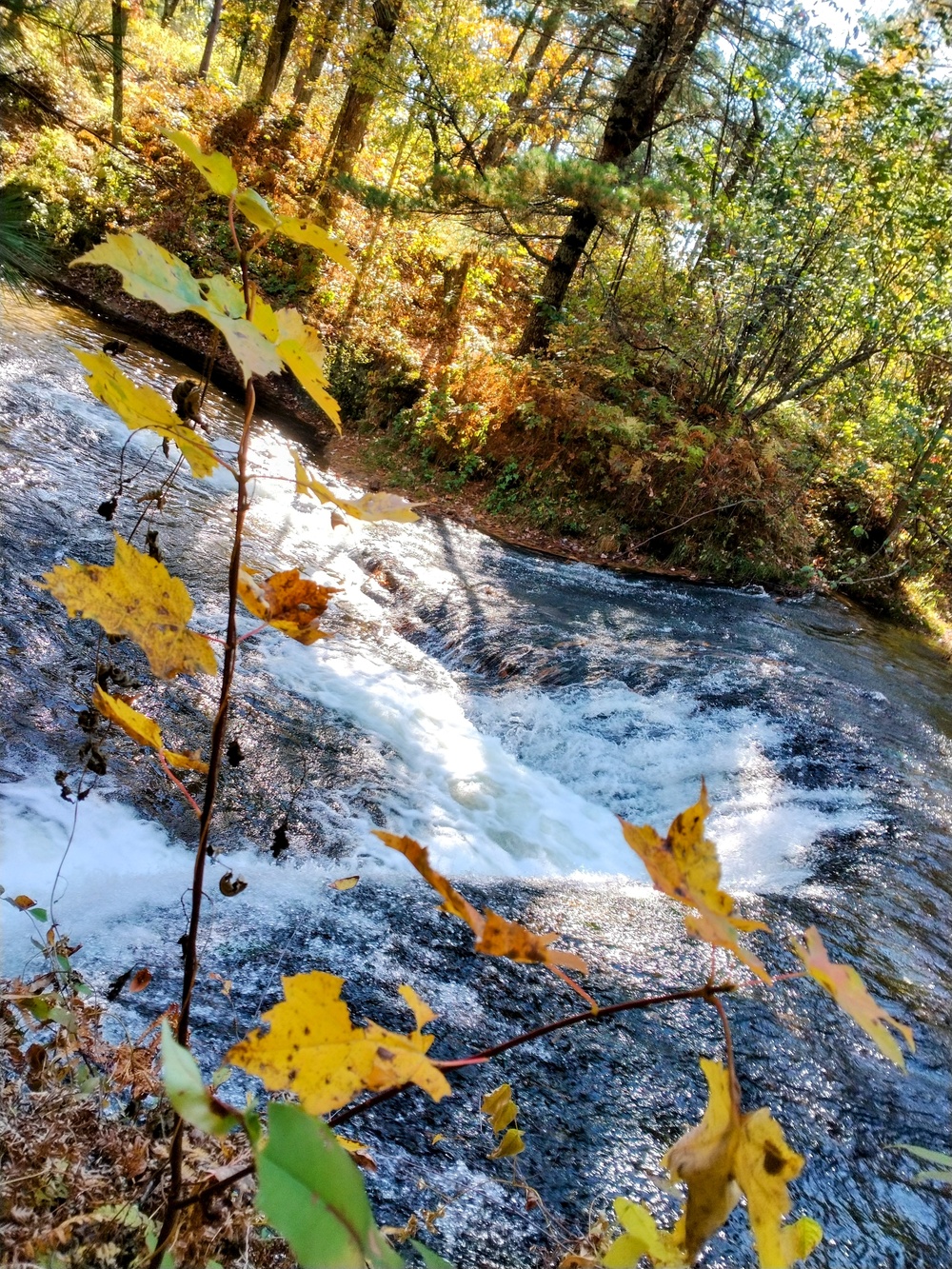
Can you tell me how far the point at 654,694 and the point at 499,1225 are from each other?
4641 millimetres

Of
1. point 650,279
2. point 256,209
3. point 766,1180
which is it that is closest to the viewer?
point 766,1180

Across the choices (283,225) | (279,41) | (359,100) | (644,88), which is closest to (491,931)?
(283,225)

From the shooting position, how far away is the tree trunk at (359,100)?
1181 cm

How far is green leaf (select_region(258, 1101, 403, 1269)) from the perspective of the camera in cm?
40

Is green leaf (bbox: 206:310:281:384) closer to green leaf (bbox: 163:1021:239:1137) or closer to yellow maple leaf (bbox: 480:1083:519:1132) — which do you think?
green leaf (bbox: 163:1021:239:1137)

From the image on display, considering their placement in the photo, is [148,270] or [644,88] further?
[644,88]

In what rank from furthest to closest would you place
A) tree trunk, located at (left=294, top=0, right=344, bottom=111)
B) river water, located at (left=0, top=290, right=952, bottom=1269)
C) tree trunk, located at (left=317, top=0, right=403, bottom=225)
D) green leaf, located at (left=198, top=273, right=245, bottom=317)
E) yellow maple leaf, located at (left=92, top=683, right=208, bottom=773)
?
tree trunk, located at (left=294, top=0, right=344, bottom=111), tree trunk, located at (left=317, top=0, right=403, bottom=225), river water, located at (left=0, top=290, right=952, bottom=1269), yellow maple leaf, located at (left=92, top=683, right=208, bottom=773), green leaf, located at (left=198, top=273, right=245, bottom=317)

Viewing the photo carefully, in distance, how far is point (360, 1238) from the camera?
1.40ft

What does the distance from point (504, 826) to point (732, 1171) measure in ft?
12.3

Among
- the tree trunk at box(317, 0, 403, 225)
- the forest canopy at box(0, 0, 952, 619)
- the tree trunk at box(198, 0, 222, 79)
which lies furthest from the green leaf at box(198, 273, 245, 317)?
the tree trunk at box(198, 0, 222, 79)

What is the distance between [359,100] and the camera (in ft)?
45.1

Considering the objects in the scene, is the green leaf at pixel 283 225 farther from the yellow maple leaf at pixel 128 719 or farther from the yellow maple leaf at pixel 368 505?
the yellow maple leaf at pixel 128 719

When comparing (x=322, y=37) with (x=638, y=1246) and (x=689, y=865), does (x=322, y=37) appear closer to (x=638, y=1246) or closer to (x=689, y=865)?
(x=689, y=865)

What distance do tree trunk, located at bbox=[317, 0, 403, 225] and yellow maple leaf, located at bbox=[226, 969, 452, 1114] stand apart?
494 inches
